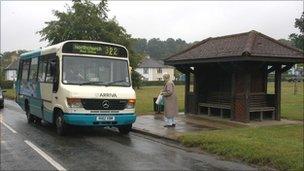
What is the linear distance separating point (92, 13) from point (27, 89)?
66.2ft

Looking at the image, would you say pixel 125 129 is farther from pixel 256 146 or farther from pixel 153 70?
pixel 153 70

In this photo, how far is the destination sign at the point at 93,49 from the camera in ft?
47.8

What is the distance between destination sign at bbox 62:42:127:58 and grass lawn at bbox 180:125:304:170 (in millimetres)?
3734

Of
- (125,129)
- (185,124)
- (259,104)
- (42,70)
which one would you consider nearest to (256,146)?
(125,129)

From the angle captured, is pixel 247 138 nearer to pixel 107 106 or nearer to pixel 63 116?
pixel 107 106

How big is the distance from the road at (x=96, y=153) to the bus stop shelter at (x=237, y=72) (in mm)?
4591

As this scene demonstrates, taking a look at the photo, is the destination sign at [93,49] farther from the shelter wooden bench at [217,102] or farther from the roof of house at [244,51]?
the shelter wooden bench at [217,102]

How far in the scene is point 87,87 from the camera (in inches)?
551

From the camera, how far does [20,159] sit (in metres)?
10.0

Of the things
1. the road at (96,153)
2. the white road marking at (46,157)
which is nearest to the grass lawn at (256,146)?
the road at (96,153)

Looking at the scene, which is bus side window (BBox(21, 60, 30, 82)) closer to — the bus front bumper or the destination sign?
the destination sign

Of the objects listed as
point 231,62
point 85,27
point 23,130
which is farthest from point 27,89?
point 85,27

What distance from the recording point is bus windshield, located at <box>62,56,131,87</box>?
563 inches

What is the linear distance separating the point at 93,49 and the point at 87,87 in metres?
1.44
